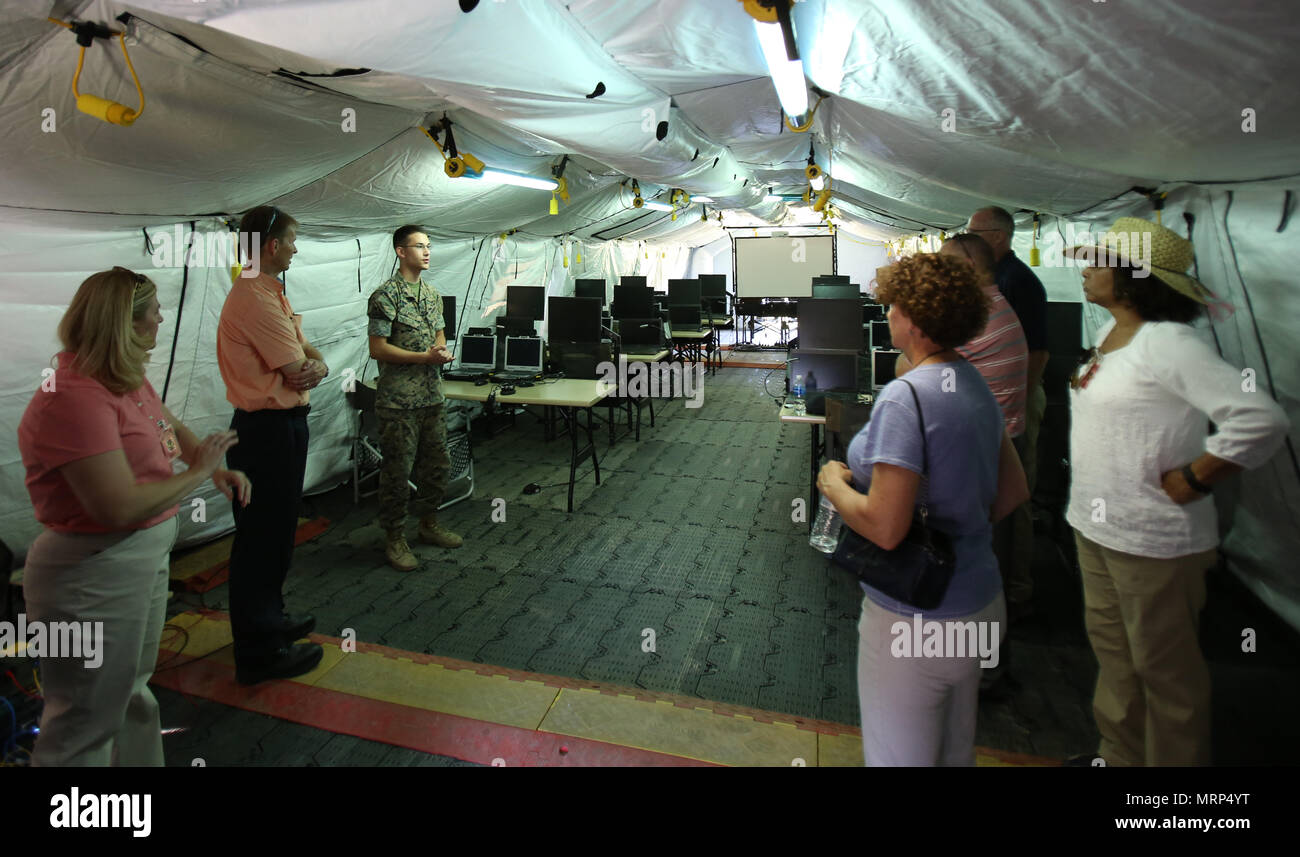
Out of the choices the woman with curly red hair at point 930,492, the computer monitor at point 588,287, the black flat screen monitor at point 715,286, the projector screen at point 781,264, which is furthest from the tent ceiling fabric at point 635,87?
the projector screen at point 781,264

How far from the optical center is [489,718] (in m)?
2.28

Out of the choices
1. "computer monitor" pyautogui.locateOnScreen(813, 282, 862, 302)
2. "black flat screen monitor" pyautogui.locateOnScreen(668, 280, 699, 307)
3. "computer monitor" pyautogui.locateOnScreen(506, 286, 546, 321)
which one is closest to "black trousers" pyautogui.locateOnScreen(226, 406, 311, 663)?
"computer monitor" pyautogui.locateOnScreen(506, 286, 546, 321)

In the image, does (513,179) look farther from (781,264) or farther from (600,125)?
(781,264)

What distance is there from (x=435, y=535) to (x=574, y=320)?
99.8 inches

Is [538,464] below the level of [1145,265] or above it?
below

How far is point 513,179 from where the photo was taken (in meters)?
4.19

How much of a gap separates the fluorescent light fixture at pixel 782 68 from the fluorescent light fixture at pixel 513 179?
78.7 inches

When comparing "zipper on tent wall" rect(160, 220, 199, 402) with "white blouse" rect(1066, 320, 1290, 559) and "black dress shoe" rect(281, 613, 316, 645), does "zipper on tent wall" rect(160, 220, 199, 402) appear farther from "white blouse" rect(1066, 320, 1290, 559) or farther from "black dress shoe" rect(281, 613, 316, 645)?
"white blouse" rect(1066, 320, 1290, 559)

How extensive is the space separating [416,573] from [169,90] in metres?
2.48

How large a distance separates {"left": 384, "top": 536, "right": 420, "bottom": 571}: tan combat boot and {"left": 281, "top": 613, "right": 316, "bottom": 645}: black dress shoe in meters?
0.75

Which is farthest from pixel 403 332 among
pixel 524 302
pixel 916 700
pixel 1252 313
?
pixel 1252 313
